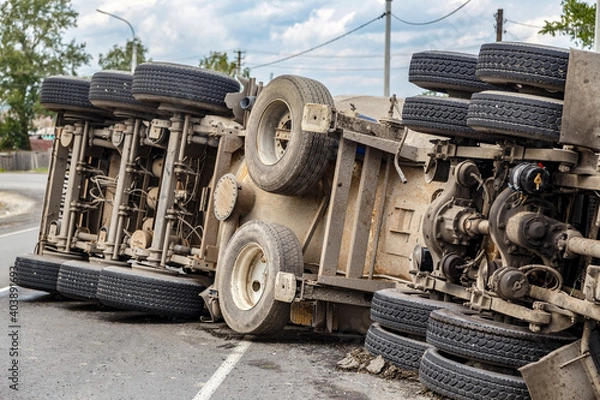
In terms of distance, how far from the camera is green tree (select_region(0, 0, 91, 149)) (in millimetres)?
76875

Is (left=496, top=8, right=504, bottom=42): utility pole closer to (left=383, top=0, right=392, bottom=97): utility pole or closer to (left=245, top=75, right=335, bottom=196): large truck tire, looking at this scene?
(left=383, top=0, right=392, bottom=97): utility pole

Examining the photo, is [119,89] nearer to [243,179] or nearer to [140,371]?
[243,179]

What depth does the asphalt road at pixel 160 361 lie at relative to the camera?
7.26 metres

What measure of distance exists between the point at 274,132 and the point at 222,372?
3196 mm

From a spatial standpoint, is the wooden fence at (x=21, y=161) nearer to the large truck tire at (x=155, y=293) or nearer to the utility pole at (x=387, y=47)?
the utility pole at (x=387, y=47)

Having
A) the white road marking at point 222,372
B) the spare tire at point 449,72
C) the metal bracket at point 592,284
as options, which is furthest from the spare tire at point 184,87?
the metal bracket at point 592,284

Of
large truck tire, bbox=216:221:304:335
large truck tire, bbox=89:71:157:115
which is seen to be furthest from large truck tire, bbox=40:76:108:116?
large truck tire, bbox=216:221:304:335

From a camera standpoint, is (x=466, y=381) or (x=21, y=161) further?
(x=21, y=161)

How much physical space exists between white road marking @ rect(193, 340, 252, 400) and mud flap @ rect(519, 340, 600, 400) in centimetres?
210

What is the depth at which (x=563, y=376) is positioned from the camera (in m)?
6.70

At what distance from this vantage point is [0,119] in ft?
259

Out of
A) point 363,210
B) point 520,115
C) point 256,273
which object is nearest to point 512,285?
point 520,115

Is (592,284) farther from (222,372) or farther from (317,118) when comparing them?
(317,118)

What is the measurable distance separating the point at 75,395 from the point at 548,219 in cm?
334
